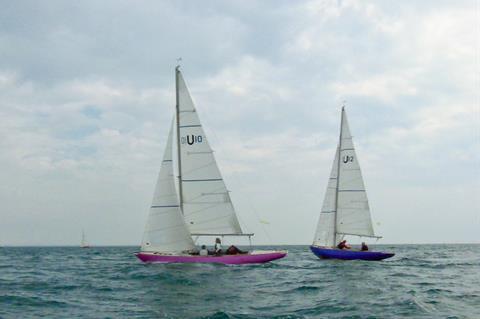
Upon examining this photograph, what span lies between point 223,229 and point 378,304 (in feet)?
54.6

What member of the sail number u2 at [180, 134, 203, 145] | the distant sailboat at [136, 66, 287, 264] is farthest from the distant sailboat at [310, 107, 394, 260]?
the sail number u2 at [180, 134, 203, 145]

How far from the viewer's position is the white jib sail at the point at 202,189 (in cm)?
3309

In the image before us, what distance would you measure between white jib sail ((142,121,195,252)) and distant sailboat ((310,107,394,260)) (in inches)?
577

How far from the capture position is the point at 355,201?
140 feet

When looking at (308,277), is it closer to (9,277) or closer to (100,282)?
(100,282)

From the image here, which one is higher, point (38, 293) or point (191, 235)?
point (191, 235)

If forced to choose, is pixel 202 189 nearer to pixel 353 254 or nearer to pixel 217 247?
Result: pixel 217 247

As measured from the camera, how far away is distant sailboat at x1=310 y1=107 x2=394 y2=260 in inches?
1677

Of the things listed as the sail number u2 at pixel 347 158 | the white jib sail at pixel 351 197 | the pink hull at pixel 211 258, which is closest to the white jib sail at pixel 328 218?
the white jib sail at pixel 351 197

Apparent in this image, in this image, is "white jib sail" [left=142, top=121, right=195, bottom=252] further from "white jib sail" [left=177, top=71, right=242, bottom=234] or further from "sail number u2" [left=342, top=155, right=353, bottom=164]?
"sail number u2" [left=342, top=155, right=353, bottom=164]

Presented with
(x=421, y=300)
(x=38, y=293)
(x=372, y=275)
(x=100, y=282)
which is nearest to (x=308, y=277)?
(x=372, y=275)

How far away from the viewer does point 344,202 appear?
141 feet

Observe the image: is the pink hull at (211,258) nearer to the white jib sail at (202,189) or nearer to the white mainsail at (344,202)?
the white jib sail at (202,189)

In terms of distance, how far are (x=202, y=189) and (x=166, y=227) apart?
3593mm
